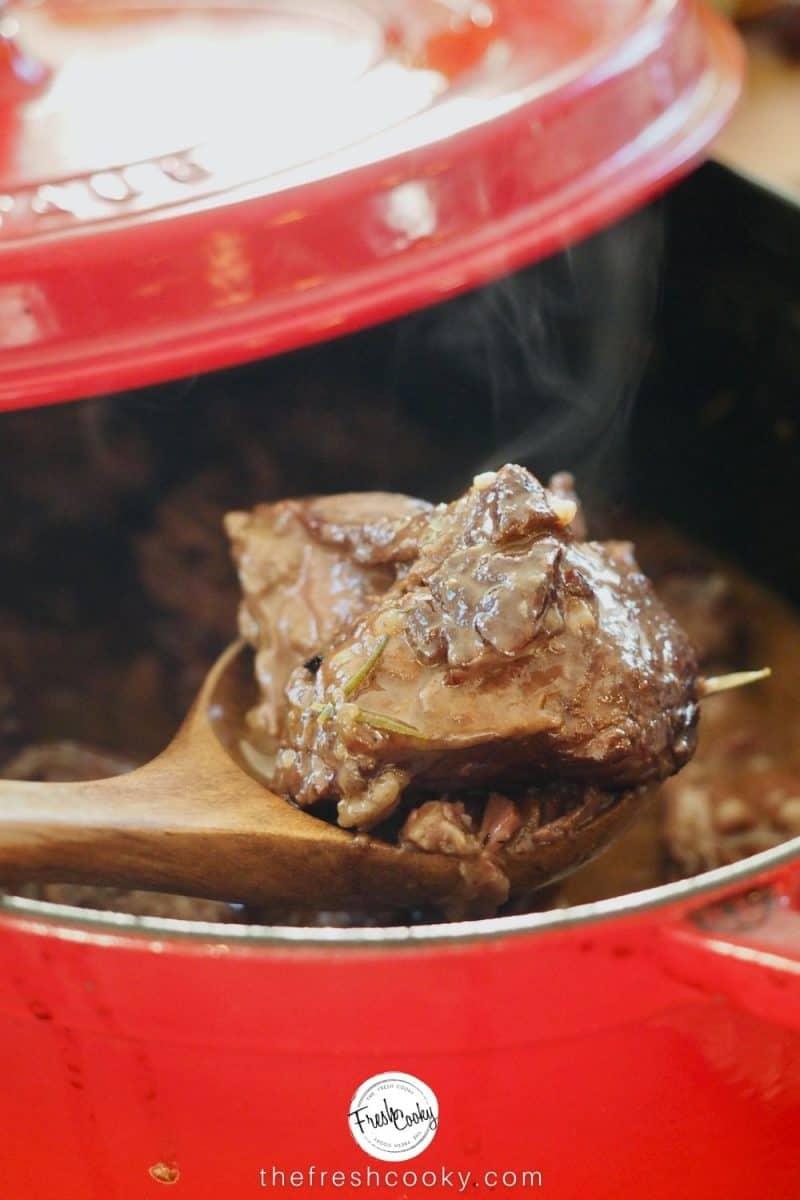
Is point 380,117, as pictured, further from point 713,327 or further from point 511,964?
point 511,964

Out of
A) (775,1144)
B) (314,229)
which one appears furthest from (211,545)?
(775,1144)

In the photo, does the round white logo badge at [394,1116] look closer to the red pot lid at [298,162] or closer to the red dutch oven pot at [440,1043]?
the red dutch oven pot at [440,1043]

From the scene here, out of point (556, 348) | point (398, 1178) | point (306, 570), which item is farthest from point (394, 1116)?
point (556, 348)

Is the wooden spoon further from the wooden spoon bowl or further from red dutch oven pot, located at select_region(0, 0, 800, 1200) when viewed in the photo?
red dutch oven pot, located at select_region(0, 0, 800, 1200)

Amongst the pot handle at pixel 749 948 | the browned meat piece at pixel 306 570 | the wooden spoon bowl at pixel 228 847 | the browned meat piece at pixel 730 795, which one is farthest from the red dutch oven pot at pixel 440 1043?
the browned meat piece at pixel 730 795

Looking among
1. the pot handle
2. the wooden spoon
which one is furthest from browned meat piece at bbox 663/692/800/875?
the pot handle

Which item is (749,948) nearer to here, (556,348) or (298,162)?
(298,162)
